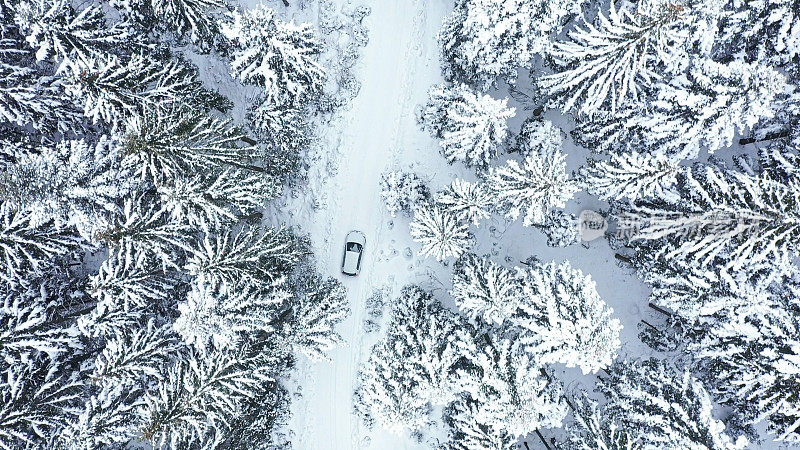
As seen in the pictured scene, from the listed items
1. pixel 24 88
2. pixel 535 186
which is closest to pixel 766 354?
pixel 535 186

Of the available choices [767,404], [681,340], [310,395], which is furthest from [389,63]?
[767,404]

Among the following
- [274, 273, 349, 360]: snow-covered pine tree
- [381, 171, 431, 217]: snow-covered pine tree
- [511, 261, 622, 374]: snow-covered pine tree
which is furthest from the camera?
[381, 171, 431, 217]: snow-covered pine tree

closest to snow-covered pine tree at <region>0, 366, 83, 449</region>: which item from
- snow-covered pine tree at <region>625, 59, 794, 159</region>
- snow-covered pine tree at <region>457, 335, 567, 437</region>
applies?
snow-covered pine tree at <region>457, 335, 567, 437</region>

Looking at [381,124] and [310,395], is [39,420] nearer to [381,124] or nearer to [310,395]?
[310,395]

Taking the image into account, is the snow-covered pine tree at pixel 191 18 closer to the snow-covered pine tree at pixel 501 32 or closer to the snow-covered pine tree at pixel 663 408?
the snow-covered pine tree at pixel 501 32

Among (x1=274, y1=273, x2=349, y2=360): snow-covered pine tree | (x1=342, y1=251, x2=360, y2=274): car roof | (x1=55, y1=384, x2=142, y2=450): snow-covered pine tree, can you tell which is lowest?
(x1=55, y1=384, x2=142, y2=450): snow-covered pine tree

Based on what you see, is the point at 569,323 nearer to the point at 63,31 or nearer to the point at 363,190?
the point at 363,190

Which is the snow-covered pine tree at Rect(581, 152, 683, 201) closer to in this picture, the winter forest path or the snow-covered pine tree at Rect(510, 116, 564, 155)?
the snow-covered pine tree at Rect(510, 116, 564, 155)

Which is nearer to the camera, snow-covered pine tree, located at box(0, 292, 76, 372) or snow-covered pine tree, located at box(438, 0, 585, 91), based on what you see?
snow-covered pine tree, located at box(438, 0, 585, 91)
